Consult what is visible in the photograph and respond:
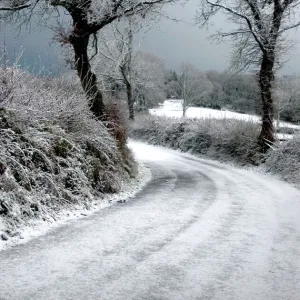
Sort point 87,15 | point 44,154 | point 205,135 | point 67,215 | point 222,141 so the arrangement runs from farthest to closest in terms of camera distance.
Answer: point 205,135 → point 222,141 → point 87,15 → point 44,154 → point 67,215

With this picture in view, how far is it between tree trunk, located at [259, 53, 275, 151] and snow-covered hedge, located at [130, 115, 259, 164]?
34.0 inches

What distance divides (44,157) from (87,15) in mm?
7534

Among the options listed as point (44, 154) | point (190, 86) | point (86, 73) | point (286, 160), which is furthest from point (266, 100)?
point (190, 86)

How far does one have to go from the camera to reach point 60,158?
7.88 meters

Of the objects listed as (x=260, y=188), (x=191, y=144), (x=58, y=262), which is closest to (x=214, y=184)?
(x=260, y=188)

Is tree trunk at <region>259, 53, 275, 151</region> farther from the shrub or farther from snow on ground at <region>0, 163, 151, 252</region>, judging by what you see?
the shrub

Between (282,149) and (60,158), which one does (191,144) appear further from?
(60,158)

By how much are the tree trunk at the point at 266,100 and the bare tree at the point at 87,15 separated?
646cm

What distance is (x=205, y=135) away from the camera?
2452cm

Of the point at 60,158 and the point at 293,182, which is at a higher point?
the point at 60,158

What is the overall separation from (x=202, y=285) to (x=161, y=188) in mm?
6614

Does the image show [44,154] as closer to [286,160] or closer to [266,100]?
[286,160]

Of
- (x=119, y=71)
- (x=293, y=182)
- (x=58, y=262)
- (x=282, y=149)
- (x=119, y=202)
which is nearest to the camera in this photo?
(x=58, y=262)

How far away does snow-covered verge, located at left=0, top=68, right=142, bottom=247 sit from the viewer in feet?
20.4
